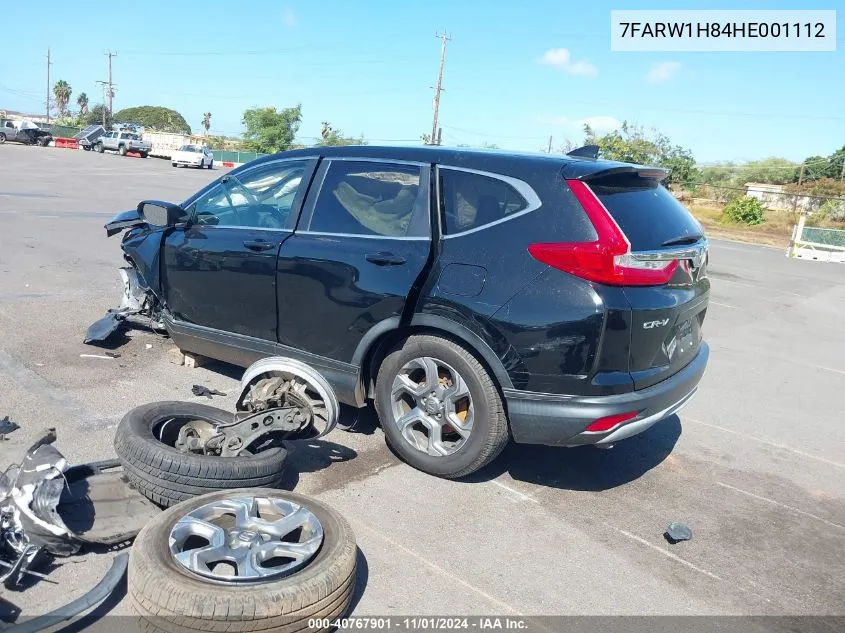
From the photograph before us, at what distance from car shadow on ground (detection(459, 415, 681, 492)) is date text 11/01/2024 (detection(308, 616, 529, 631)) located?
131cm

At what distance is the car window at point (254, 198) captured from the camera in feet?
16.1

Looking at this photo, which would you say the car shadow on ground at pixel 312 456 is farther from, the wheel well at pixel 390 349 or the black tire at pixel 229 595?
the black tire at pixel 229 595

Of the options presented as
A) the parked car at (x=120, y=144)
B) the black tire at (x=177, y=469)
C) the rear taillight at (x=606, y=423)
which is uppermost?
the parked car at (x=120, y=144)

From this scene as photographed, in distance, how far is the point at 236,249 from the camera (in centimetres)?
496

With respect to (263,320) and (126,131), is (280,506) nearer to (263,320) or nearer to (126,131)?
(263,320)

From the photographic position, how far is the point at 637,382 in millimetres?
3867

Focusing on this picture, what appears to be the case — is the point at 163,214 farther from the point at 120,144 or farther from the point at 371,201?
the point at 120,144

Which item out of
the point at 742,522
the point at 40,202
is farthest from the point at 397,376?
the point at 40,202

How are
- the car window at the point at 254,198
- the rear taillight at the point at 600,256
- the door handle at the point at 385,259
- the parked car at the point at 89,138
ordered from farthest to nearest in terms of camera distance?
the parked car at the point at 89,138 → the car window at the point at 254,198 → the door handle at the point at 385,259 → the rear taillight at the point at 600,256

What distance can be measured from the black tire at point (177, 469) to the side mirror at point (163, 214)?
81.8 inches

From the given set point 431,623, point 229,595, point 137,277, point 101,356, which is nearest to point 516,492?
point 431,623

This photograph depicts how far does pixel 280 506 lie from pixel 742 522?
2674 millimetres

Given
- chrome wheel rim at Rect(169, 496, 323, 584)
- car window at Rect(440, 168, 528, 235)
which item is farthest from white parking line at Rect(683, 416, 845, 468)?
chrome wheel rim at Rect(169, 496, 323, 584)

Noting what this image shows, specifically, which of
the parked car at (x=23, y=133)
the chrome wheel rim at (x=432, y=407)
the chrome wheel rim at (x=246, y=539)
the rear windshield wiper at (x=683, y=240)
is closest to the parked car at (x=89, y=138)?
the parked car at (x=23, y=133)
